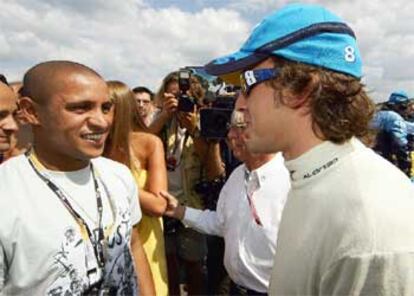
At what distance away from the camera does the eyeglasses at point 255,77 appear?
136 cm

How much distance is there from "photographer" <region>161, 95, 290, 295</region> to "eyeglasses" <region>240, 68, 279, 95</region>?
109 cm

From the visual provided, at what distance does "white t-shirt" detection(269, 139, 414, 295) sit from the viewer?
1.04 metres

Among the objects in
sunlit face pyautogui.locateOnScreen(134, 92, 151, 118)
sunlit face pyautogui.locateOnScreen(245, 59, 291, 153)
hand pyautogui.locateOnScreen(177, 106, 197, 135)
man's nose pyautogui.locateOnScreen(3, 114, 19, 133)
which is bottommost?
sunlit face pyautogui.locateOnScreen(245, 59, 291, 153)

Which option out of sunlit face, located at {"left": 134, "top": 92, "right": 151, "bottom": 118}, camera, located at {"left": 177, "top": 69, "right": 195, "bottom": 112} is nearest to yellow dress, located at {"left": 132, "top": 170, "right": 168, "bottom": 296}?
camera, located at {"left": 177, "top": 69, "right": 195, "bottom": 112}

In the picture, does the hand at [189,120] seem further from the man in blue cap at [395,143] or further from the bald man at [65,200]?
the man in blue cap at [395,143]

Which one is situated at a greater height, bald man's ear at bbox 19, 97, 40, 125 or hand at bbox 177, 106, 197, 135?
hand at bbox 177, 106, 197, 135

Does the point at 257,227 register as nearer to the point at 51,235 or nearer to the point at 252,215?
the point at 252,215

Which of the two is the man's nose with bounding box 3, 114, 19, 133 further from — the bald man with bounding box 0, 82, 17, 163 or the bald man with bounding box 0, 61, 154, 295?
the bald man with bounding box 0, 61, 154, 295

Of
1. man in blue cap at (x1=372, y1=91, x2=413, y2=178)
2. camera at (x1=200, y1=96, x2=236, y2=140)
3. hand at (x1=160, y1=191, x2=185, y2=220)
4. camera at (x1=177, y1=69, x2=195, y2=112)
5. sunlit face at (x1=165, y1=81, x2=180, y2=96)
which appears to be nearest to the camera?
hand at (x1=160, y1=191, x2=185, y2=220)

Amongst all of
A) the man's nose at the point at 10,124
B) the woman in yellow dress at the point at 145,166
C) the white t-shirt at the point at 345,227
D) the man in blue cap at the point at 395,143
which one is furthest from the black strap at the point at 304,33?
the man in blue cap at the point at 395,143

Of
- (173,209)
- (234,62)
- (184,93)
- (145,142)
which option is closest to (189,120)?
(184,93)

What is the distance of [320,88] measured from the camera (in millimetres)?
1312

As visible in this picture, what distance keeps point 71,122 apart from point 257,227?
1146 millimetres

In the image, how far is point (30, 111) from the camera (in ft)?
6.60
